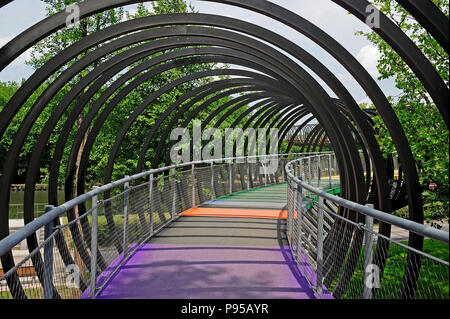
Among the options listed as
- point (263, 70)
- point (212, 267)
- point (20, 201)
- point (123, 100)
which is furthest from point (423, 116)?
point (20, 201)

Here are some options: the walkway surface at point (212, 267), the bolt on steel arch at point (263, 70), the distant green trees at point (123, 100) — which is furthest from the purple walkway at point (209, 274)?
the distant green trees at point (123, 100)

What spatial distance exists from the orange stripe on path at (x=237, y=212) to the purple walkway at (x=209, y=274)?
3335mm

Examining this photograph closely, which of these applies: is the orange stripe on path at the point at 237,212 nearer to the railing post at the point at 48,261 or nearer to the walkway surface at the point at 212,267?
the walkway surface at the point at 212,267

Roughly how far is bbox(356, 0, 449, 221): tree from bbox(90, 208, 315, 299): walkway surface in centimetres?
321

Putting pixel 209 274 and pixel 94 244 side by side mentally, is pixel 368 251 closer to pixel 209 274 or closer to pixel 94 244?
pixel 209 274

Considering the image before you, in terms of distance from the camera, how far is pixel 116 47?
8.78 m

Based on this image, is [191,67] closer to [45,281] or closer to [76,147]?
[76,147]

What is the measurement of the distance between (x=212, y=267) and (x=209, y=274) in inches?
13.3

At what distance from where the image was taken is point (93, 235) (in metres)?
4.70

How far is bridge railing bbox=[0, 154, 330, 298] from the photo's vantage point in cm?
333

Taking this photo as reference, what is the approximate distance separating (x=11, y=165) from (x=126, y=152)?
2031 centimetres

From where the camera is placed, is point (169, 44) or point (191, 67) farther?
point (191, 67)

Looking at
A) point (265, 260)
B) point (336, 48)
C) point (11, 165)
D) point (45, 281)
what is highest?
point (336, 48)

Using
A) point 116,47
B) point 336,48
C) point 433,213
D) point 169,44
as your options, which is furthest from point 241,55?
point 433,213
